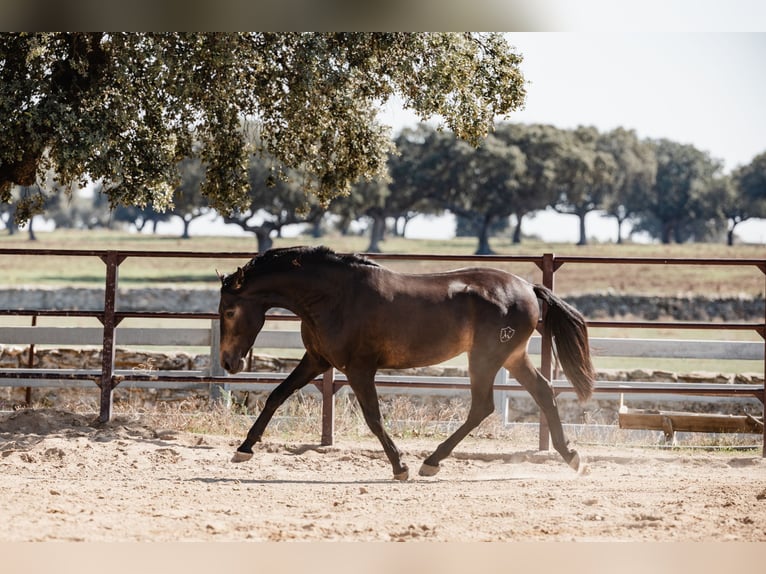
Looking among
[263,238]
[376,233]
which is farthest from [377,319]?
[376,233]

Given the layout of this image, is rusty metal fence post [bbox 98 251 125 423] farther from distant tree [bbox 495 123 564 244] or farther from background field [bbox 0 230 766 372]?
distant tree [bbox 495 123 564 244]

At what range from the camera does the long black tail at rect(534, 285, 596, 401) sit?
239 inches

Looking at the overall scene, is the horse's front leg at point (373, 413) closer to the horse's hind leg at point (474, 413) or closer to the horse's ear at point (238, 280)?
the horse's hind leg at point (474, 413)

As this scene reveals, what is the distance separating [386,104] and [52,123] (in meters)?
2.81

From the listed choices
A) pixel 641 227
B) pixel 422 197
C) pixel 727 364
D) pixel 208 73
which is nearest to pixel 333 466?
pixel 208 73

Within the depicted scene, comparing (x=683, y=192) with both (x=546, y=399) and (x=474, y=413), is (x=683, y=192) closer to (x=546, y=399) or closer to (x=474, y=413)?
(x=546, y=399)

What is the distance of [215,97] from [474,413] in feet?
11.1

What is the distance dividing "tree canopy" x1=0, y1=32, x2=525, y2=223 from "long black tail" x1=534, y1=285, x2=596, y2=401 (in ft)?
6.56

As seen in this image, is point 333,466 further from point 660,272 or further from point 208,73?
point 660,272

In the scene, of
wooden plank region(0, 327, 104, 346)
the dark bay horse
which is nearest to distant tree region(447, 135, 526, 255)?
wooden plank region(0, 327, 104, 346)

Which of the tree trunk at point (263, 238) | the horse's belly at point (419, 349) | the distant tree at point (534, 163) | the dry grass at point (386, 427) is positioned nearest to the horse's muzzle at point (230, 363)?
the horse's belly at point (419, 349)

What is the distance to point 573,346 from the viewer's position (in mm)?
6082

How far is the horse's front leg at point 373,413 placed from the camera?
571 centimetres

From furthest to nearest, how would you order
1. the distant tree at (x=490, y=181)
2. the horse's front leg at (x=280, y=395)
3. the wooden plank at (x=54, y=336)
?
1. the distant tree at (x=490, y=181)
2. the wooden plank at (x=54, y=336)
3. the horse's front leg at (x=280, y=395)
